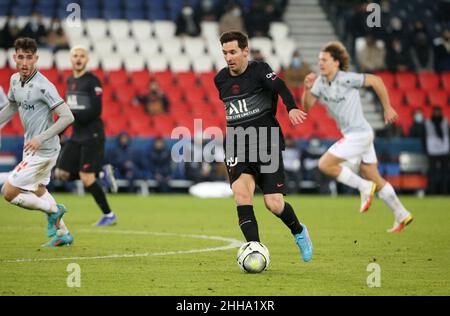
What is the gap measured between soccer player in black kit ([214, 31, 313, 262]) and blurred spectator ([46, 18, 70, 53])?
18.0 metres

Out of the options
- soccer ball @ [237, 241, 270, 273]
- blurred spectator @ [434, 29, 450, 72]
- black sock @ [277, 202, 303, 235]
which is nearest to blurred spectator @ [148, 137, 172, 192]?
blurred spectator @ [434, 29, 450, 72]

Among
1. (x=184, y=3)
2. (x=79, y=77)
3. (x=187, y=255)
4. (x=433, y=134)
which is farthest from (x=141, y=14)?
(x=187, y=255)

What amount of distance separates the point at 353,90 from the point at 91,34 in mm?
15512

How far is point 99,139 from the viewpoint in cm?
1544

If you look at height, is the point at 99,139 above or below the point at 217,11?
below

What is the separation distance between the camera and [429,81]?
28781 millimetres

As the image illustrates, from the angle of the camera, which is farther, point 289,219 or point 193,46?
point 193,46

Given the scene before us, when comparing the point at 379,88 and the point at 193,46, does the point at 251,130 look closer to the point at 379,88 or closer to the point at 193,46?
the point at 379,88

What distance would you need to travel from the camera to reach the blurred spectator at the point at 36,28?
87.1 ft

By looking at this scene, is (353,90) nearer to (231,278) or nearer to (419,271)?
(419,271)

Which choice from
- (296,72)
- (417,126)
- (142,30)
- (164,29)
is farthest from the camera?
(164,29)

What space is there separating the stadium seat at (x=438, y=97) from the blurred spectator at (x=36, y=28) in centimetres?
1153

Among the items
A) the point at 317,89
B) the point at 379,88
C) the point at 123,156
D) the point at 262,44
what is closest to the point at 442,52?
the point at 262,44

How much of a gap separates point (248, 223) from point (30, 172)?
3.10 metres
